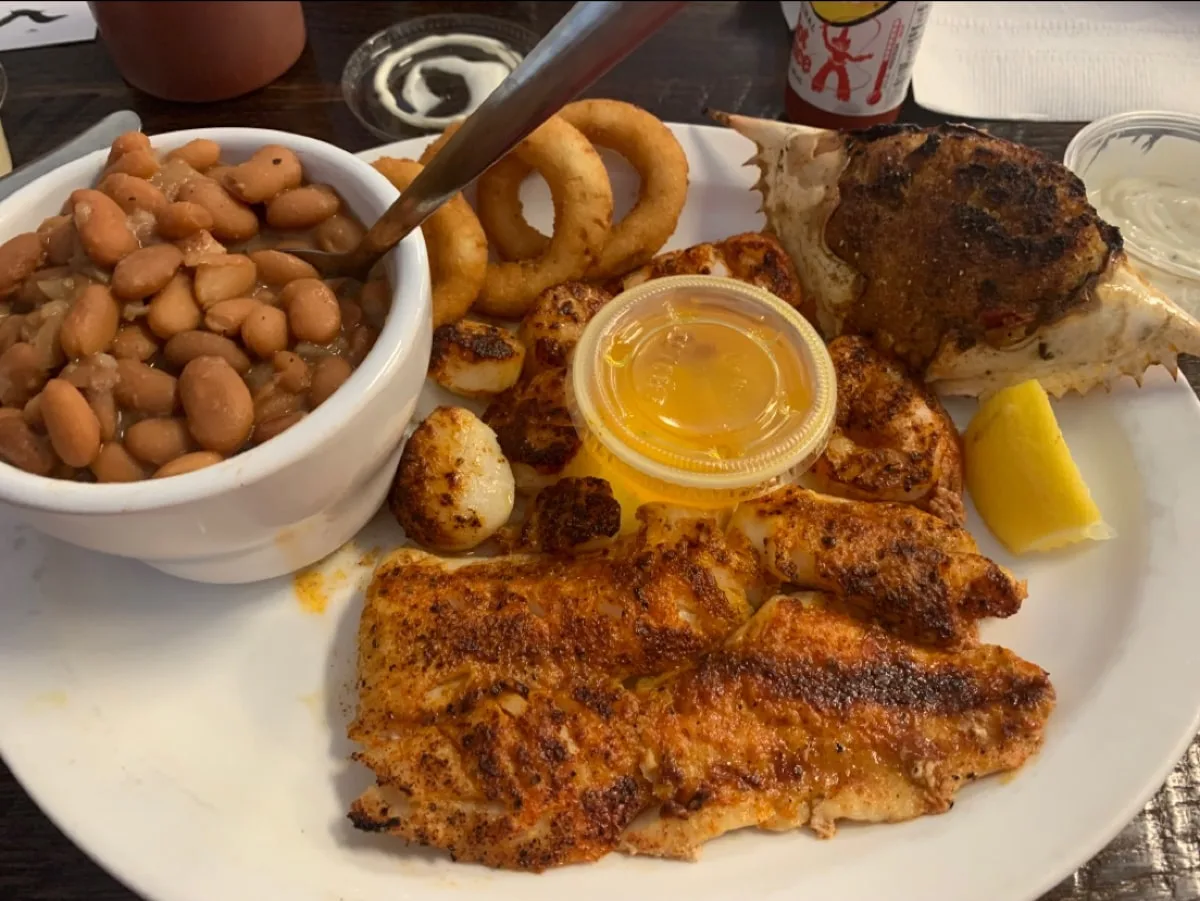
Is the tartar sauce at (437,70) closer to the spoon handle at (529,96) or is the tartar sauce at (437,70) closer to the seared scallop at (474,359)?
the seared scallop at (474,359)

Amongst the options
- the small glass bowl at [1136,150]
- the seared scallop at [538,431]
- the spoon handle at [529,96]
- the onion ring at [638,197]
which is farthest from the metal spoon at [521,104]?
the small glass bowl at [1136,150]

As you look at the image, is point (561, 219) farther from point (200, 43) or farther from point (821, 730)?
point (200, 43)

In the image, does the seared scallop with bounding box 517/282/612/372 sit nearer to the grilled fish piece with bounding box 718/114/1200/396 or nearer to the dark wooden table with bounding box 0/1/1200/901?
the grilled fish piece with bounding box 718/114/1200/396

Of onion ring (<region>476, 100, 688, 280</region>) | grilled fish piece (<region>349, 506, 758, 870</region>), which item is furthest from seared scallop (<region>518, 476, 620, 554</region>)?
onion ring (<region>476, 100, 688, 280</region>)

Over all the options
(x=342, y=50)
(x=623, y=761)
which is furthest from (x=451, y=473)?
(x=342, y=50)

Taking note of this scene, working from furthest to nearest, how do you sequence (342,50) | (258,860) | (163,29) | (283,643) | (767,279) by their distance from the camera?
(342,50) < (163,29) < (767,279) < (283,643) < (258,860)

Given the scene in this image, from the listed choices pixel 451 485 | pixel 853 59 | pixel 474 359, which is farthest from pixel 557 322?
pixel 853 59

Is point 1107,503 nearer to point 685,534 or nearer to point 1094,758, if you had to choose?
point 1094,758
